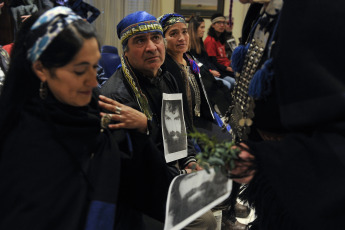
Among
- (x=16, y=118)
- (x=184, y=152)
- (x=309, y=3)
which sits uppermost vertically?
(x=309, y=3)

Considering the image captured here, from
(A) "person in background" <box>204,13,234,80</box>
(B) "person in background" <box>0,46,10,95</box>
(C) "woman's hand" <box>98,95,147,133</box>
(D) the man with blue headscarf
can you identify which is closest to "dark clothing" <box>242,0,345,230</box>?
(C) "woman's hand" <box>98,95,147,133</box>

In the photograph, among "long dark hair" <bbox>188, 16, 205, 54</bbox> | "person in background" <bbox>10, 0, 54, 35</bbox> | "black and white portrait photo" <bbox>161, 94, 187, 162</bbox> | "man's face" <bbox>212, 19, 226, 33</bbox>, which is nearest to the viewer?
"black and white portrait photo" <bbox>161, 94, 187, 162</bbox>

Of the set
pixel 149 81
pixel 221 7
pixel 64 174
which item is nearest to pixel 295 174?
pixel 64 174

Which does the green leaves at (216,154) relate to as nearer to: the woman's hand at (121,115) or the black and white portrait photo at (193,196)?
the black and white portrait photo at (193,196)

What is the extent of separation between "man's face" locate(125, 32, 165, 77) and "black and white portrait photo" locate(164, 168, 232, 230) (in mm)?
1050

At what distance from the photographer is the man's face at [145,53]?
85.5 inches

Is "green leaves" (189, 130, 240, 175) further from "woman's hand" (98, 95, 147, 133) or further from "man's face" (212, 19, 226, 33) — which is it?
"man's face" (212, 19, 226, 33)

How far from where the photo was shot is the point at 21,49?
1.21 m

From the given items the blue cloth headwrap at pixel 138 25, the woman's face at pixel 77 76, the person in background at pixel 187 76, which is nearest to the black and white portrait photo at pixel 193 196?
the woman's face at pixel 77 76

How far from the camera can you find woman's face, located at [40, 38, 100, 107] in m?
1.18

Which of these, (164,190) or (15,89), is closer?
(15,89)

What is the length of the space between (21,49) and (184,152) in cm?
122

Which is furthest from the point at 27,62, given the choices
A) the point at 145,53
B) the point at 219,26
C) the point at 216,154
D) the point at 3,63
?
the point at 219,26

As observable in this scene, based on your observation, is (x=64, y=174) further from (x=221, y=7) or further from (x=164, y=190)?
(x=221, y=7)
